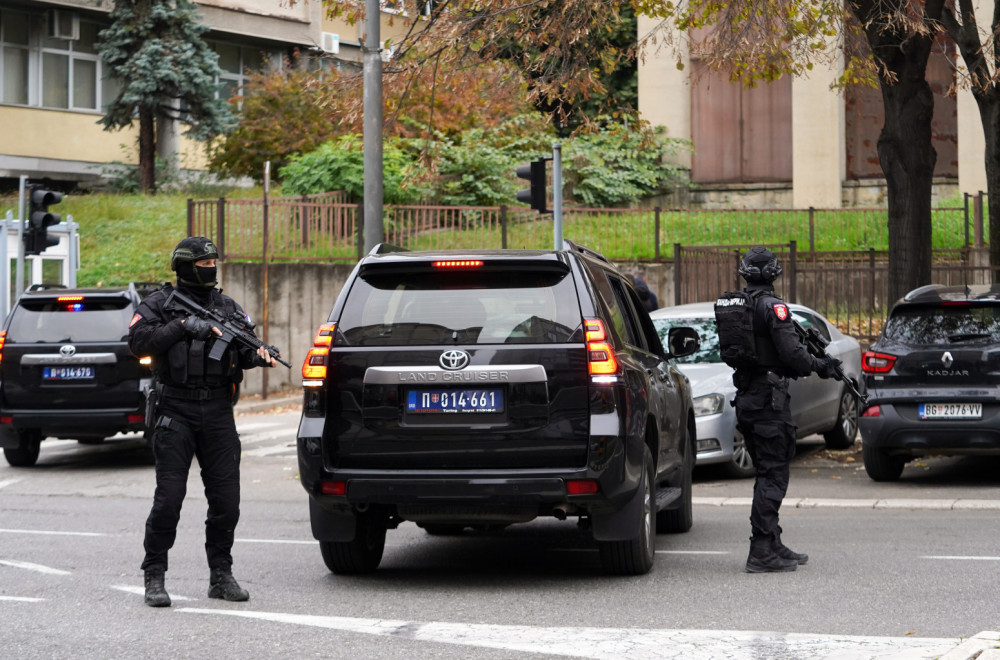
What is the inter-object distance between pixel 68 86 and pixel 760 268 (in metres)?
31.1

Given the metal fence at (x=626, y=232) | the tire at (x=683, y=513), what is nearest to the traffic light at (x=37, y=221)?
the metal fence at (x=626, y=232)

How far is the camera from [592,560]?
8570 mm

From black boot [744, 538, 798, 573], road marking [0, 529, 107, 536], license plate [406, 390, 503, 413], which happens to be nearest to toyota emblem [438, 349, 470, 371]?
license plate [406, 390, 503, 413]

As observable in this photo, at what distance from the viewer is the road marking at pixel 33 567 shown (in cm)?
817

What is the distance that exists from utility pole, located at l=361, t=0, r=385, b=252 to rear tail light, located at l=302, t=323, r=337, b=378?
614 centimetres

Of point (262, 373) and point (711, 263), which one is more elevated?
point (711, 263)

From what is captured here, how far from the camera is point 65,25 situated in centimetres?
3547

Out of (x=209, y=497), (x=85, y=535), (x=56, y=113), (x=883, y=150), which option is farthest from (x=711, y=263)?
(x=56, y=113)

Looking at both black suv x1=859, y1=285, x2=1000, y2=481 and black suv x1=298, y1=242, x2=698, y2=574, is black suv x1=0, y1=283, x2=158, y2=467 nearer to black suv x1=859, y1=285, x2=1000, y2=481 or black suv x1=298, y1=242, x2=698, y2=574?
black suv x1=298, y1=242, x2=698, y2=574

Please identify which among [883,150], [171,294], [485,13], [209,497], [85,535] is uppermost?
[485,13]

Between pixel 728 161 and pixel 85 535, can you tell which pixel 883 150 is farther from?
pixel 728 161

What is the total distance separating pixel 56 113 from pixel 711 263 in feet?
67.1

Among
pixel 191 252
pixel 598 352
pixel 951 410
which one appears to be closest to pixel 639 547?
pixel 598 352

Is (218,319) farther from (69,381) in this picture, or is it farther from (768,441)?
(69,381)
